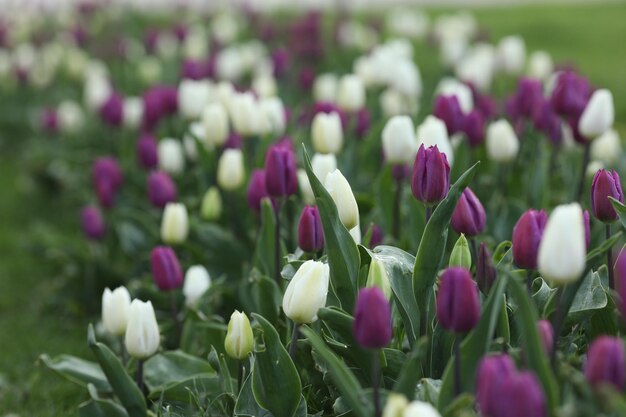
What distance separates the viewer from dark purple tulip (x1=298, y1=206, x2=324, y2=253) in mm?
2354

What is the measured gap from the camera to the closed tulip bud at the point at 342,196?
227cm

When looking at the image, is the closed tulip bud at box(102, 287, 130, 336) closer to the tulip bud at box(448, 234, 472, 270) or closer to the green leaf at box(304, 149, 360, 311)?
the green leaf at box(304, 149, 360, 311)

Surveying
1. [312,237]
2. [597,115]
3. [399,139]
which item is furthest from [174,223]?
[597,115]

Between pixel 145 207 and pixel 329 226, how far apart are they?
2.59m

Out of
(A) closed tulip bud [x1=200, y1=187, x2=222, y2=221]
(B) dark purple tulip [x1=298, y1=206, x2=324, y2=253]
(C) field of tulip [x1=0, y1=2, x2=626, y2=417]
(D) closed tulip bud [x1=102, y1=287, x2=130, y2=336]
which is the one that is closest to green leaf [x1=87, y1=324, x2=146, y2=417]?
(C) field of tulip [x1=0, y1=2, x2=626, y2=417]

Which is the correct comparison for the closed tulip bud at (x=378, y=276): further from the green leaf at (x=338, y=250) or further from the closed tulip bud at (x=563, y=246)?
the closed tulip bud at (x=563, y=246)

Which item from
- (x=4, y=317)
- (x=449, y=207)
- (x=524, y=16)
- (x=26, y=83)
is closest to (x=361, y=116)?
(x=4, y=317)

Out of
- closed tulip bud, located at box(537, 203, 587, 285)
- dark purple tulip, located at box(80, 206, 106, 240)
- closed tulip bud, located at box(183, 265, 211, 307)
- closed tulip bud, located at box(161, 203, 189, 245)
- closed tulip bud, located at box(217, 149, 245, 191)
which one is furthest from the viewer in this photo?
dark purple tulip, located at box(80, 206, 106, 240)

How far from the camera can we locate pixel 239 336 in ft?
7.29

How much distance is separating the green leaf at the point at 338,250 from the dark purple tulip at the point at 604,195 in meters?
0.60

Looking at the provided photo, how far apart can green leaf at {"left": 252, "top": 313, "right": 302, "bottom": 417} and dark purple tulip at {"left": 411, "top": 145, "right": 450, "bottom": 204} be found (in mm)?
518

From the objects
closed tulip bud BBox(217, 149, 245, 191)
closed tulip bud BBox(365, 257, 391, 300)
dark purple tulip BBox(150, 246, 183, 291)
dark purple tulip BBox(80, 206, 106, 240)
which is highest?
closed tulip bud BBox(365, 257, 391, 300)

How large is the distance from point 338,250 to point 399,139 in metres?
0.95

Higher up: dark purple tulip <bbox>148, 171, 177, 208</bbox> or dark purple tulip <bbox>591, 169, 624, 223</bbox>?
dark purple tulip <bbox>591, 169, 624, 223</bbox>
